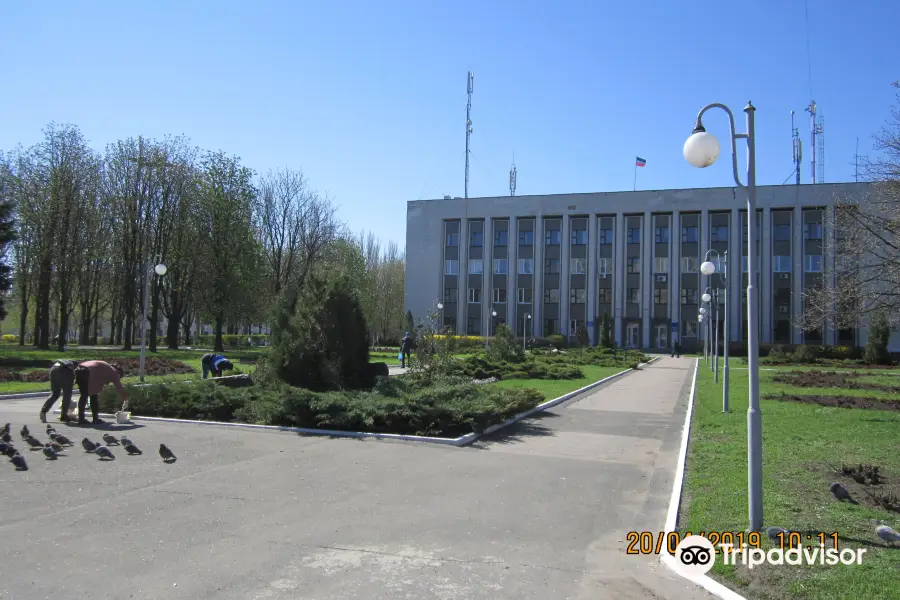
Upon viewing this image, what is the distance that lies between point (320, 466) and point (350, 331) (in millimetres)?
6186

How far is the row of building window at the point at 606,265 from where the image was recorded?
6178 centimetres

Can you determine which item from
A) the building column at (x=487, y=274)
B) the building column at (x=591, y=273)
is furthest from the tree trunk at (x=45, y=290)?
the building column at (x=591, y=273)

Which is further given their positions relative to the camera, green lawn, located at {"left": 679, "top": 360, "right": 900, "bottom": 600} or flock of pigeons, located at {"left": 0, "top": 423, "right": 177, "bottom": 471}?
flock of pigeons, located at {"left": 0, "top": 423, "right": 177, "bottom": 471}

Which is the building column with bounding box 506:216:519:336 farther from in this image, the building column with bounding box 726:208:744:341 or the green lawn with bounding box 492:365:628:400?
the green lawn with bounding box 492:365:628:400

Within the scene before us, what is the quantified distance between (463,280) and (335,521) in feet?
214

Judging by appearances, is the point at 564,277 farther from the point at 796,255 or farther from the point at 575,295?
the point at 796,255

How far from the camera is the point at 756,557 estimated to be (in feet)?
18.3

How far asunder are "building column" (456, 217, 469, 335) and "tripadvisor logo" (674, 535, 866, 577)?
213 ft

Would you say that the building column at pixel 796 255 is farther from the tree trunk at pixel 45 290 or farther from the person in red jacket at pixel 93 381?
the person in red jacket at pixel 93 381

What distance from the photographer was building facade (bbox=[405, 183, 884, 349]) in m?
61.6

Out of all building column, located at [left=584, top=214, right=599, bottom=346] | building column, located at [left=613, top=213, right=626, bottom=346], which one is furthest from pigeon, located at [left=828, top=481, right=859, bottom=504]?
building column, located at [left=584, top=214, right=599, bottom=346]

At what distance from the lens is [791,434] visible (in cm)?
1227

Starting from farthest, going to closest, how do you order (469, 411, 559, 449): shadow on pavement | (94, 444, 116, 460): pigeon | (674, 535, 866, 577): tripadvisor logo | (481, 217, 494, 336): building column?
(481, 217, 494, 336): building column < (469, 411, 559, 449): shadow on pavement < (94, 444, 116, 460): pigeon < (674, 535, 866, 577): tripadvisor logo

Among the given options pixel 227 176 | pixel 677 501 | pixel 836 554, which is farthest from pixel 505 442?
pixel 227 176
